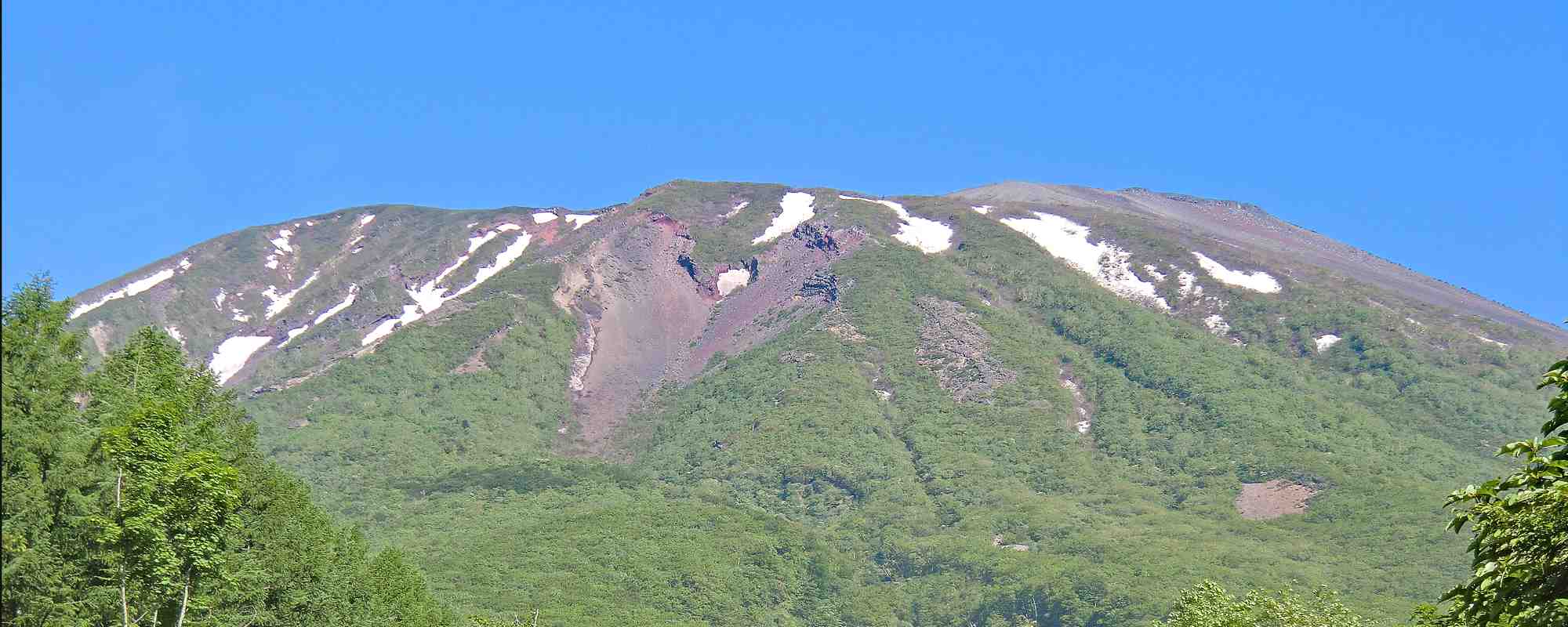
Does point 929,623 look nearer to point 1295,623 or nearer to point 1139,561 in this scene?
point 1139,561

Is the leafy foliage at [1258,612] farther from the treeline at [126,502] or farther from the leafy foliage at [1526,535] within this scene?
the leafy foliage at [1526,535]

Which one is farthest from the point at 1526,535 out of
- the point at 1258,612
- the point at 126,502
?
the point at 1258,612

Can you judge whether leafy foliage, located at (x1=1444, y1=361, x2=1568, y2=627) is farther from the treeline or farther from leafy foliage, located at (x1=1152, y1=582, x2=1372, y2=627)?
leafy foliage, located at (x1=1152, y1=582, x2=1372, y2=627)

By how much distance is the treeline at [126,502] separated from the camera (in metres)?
33.5

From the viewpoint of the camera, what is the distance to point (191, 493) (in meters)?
41.9

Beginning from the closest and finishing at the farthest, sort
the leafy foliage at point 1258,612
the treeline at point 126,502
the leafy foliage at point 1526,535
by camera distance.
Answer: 1. the leafy foliage at point 1526,535
2. the treeline at point 126,502
3. the leafy foliage at point 1258,612

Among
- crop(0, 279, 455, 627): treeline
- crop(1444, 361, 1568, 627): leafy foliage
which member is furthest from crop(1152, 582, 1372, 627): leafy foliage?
crop(1444, 361, 1568, 627): leafy foliage

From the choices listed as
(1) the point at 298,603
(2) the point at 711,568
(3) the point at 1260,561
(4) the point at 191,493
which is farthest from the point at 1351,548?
(4) the point at 191,493

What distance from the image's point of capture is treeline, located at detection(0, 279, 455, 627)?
110 feet

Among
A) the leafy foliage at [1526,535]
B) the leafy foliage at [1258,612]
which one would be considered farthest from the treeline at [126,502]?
the leafy foliage at [1258,612]

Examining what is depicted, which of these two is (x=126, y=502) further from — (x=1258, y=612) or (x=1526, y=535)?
(x=1258, y=612)

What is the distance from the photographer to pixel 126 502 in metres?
39.8

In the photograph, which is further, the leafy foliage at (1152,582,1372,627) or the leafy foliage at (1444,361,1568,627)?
the leafy foliage at (1152,582,1372,627)

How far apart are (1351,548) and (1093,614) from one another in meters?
41.1
